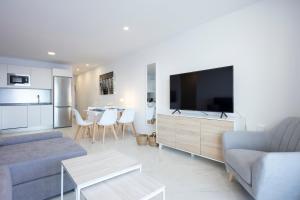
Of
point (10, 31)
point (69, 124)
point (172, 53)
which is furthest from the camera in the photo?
point (69, 124)

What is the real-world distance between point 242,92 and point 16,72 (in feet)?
20.5

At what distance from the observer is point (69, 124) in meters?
6.07

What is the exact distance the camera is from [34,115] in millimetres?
5398

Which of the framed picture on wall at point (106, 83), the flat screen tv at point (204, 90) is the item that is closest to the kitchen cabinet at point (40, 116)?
the framed picture on wall at point (106, 83)

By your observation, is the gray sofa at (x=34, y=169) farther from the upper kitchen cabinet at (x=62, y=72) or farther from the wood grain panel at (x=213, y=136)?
the upper kitchen cabinet at (x=62, y=72)

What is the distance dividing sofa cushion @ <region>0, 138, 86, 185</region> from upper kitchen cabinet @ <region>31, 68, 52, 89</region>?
13.2 feet

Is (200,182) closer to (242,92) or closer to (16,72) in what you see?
(242,92)

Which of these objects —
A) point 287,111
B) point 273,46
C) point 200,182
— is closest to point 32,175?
point 200,182

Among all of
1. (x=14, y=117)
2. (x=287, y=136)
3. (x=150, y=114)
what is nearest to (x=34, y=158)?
(x=287, y=136)

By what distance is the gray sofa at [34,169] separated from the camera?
59.1 inches

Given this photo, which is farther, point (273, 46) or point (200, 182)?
point (273, 46)

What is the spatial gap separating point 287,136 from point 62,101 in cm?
621

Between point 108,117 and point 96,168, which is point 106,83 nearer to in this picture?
point 108,117

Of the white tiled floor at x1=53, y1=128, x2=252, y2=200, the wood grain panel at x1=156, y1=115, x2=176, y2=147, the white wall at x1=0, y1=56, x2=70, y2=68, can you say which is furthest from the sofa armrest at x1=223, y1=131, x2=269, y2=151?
the white wall at x1=0, y1=56, x2=70, y2=68
